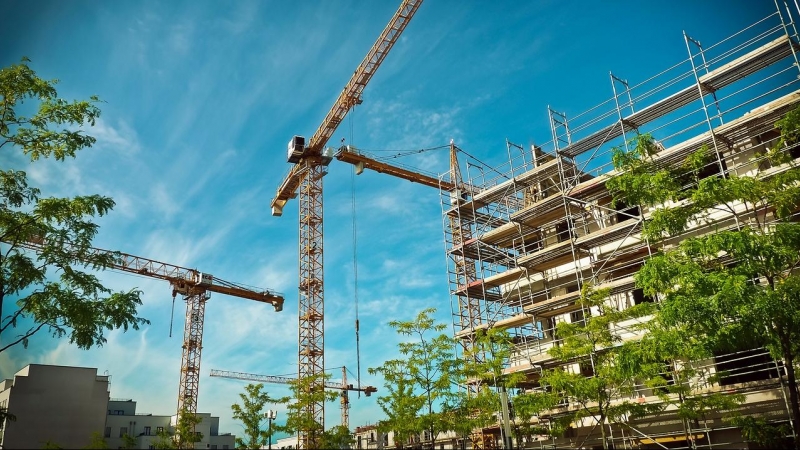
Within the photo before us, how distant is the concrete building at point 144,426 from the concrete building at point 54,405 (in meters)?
28.7

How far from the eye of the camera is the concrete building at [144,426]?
269ft

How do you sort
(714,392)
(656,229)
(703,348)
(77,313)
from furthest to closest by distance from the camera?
(714,392) < (656,229) < (703,348) < (77,313)

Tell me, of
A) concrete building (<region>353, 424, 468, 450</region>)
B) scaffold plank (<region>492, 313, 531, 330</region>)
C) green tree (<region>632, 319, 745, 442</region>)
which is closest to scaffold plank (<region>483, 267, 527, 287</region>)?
scaffold plank (<region>492, 313, 531, 330</region>)

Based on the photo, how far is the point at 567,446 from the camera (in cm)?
2991

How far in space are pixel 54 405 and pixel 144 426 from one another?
4599 cm

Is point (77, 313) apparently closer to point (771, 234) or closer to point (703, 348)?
point (703, 348)

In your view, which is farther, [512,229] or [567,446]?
[512,229]

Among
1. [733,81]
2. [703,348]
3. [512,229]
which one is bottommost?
[703,348]

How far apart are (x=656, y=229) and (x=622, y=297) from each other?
11.1m

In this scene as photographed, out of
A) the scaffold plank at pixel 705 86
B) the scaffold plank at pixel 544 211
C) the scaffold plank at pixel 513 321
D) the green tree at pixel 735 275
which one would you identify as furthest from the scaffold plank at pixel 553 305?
the green tree at pixel 735 275

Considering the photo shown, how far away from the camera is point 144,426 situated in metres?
86.7

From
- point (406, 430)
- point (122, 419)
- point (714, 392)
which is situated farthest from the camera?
point (122, 419)

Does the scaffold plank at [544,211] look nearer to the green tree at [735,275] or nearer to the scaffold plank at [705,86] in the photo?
the scaffold plank at [705,86]

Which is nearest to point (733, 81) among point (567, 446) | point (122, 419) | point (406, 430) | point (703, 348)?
point (703, 348)
